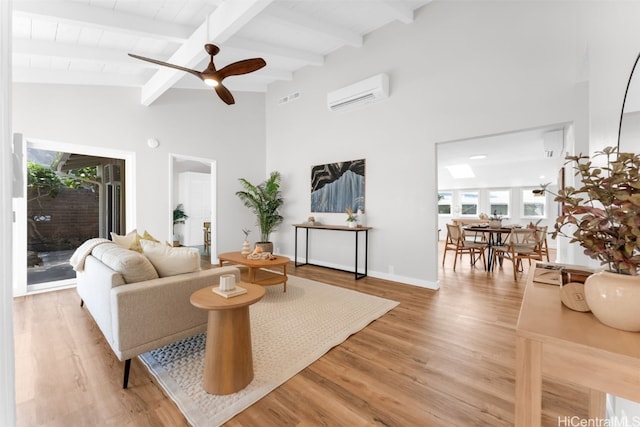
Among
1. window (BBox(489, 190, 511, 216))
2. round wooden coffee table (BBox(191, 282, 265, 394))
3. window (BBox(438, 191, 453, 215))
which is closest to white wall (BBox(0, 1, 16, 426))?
round wooden coffee table (BBox(191, 282, 265, 394))

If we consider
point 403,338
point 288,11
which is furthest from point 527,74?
point 403,338

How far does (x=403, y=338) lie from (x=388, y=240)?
2.02 m

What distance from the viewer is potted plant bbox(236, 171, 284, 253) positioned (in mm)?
5603

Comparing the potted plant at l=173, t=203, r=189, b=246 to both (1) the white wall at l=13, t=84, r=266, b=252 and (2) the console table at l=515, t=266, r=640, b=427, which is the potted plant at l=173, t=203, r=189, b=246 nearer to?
(1) the white wall at l=13, t=84, r=266, b=252

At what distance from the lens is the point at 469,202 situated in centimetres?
973

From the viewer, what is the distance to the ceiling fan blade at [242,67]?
2.48 m

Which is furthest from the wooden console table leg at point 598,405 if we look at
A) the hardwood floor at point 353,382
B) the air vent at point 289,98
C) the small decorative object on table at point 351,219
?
the air vent at point 289,98

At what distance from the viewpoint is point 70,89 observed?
3773mm

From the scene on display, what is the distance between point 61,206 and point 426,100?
5534 mm

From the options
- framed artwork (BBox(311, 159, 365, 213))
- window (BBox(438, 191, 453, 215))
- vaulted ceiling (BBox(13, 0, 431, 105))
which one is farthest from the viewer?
window (BBox(438, 191, 453, 215))

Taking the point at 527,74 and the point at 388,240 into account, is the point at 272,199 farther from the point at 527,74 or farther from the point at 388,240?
the point at 527,74

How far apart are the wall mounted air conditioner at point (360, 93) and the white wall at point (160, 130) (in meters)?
2.11

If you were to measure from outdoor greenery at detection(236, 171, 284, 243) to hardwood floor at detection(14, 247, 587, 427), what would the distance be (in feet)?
10.6

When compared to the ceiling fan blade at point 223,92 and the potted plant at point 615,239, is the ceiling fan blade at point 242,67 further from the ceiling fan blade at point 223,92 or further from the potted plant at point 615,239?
the potted plant at point 615,239
